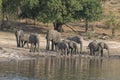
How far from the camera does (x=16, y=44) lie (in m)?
44.1

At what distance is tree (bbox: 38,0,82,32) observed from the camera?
181ft

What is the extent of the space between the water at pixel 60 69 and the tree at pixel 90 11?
1835 centimetres

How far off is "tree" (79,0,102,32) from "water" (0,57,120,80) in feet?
60.2

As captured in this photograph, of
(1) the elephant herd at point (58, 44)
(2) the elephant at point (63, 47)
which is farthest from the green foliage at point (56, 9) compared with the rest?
(2) the elephant at point (63, 47)

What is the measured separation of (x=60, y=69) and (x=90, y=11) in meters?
26.8

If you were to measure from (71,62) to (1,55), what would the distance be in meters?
4.77

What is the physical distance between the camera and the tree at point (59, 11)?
5522cm

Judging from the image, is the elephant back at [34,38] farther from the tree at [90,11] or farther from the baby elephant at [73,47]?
the tree at [90,11]

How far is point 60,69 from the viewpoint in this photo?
31031 millimetres

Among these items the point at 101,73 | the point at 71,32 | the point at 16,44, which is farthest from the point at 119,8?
the point at 101,73

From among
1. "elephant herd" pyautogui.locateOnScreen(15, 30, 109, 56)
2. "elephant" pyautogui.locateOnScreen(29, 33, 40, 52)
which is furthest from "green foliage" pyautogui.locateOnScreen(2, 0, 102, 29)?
"elephant" pyautogui.locateOnScreen(29, 33, 40, 52)

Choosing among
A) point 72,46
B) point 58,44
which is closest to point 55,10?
point 58,44

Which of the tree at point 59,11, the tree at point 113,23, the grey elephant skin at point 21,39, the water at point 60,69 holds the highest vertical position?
the tree at point 59,11

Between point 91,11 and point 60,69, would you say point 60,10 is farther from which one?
point 60,69
